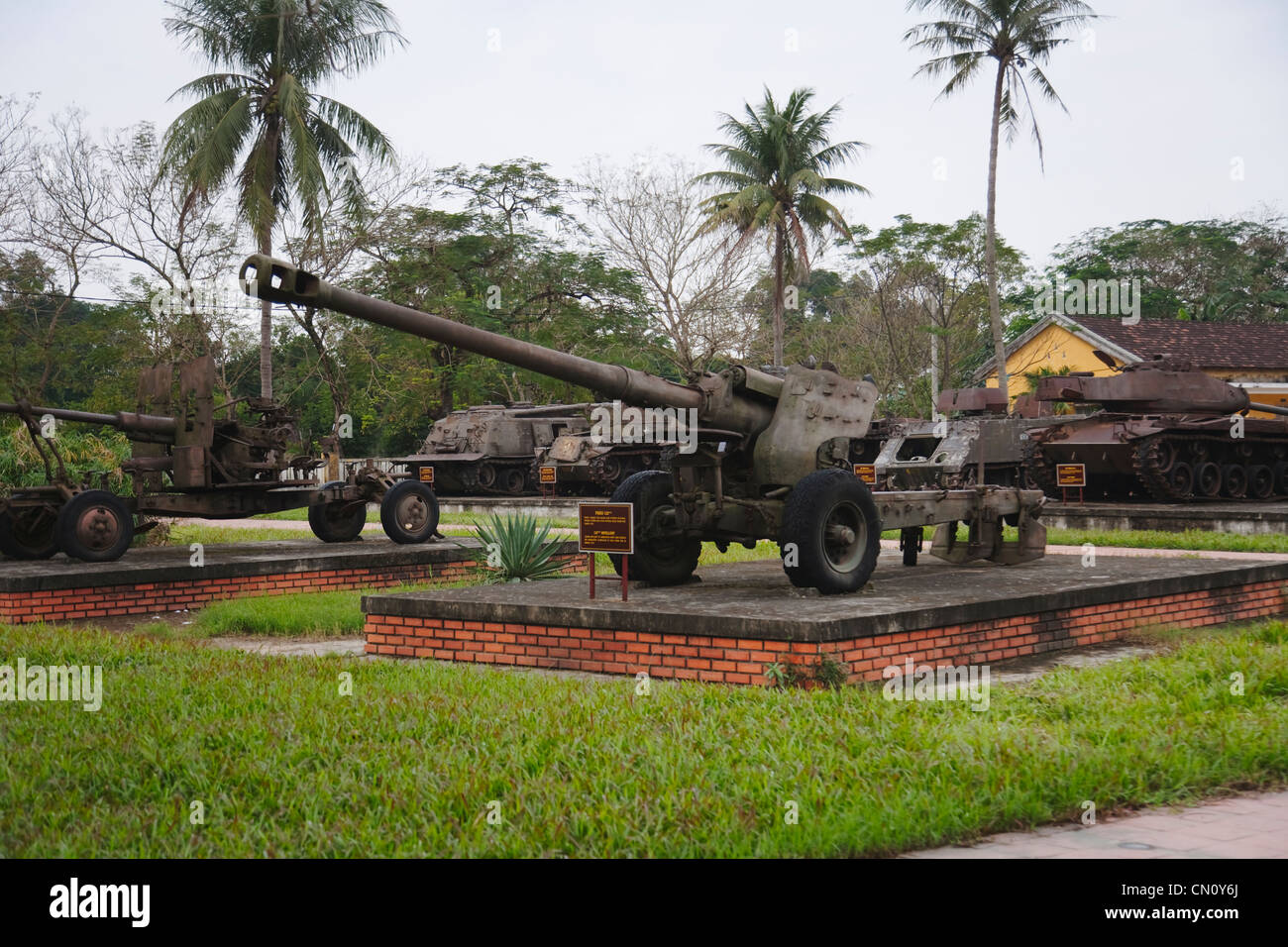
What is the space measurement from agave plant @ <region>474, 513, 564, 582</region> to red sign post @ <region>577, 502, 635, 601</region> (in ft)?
9.19

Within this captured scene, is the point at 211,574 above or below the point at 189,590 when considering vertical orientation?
above

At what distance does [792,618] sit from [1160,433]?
1438 cm

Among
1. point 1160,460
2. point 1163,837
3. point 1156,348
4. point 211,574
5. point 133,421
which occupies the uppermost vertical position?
point 1156,348

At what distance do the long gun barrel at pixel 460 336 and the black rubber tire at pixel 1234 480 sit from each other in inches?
609

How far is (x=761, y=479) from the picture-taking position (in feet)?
27.7

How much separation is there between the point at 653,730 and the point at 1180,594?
5287mm

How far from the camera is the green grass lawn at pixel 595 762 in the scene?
14.0 ft

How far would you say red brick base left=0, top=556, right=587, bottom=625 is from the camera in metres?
10.5

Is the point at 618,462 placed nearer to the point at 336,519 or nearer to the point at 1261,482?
the point at 1261,482

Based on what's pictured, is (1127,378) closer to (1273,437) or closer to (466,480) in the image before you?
(1273,437)

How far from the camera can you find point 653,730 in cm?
560

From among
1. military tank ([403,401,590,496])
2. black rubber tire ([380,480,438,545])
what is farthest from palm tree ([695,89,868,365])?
black rubber tire ([380,480,438,545])

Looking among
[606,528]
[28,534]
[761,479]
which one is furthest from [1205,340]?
[606,528]

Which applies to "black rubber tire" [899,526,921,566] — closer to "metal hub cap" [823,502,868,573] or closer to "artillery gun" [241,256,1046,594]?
"artillery gun" [241,256,1046,594]
